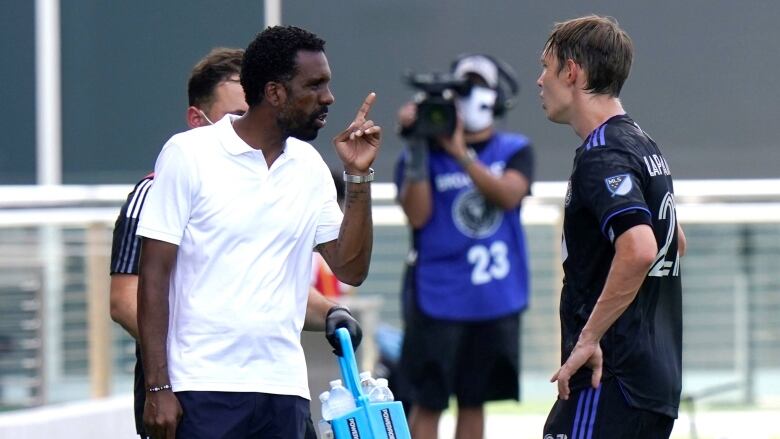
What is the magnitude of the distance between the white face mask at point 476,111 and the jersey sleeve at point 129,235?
3.21 m

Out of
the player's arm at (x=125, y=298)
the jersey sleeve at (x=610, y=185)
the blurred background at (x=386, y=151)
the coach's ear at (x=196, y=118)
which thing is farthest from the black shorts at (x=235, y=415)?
the blurred background at (x=386, y=151)

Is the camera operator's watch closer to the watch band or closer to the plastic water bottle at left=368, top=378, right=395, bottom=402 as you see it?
the watch band

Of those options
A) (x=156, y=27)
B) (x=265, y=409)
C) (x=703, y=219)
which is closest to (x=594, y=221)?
(x=265, y=409)

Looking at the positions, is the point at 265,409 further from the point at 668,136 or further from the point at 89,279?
the point at 668,136

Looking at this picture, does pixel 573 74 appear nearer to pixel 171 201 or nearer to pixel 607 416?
pixel 607 416

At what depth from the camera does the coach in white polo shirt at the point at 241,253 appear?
402cm

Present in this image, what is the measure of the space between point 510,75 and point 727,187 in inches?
71.2

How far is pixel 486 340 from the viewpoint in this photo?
722cm

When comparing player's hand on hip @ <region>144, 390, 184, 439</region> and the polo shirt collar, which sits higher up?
the polo shirt collar

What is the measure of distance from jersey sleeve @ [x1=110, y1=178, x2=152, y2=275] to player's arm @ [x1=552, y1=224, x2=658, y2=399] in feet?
4.07

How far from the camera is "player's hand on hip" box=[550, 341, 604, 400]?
4.17 metres

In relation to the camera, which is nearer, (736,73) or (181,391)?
(181,391)

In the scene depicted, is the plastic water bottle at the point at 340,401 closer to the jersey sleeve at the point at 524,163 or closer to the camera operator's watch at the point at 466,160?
the camera operator's watch at the point at 466,160

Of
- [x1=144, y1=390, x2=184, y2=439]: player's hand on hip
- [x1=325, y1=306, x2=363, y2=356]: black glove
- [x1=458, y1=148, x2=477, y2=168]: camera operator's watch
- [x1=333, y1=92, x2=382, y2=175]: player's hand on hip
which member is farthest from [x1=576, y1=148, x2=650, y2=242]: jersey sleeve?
[x1=458, y1=148, x2=477, y2=168]: camera operator's watch
